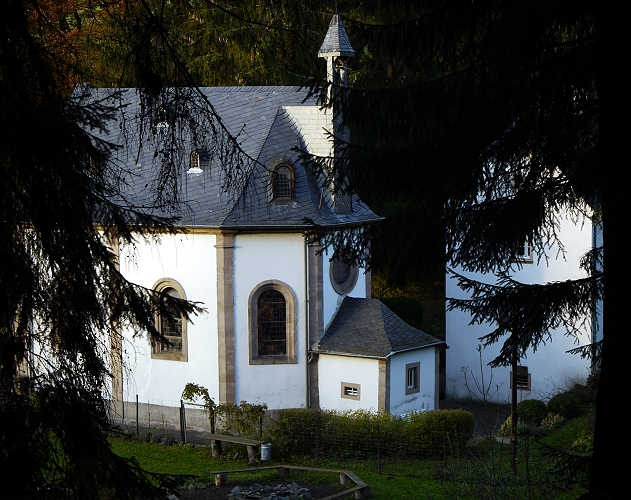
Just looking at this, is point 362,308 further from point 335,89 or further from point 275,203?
point 335,89

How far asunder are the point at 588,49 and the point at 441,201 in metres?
2.24

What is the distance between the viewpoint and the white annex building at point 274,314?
2112cm

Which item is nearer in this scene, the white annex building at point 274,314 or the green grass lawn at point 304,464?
the green grass lawn at point 304,464

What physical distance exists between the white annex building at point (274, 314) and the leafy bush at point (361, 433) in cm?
120

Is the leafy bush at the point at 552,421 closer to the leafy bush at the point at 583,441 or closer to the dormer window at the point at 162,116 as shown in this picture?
the leafy bush at the point at 583,441

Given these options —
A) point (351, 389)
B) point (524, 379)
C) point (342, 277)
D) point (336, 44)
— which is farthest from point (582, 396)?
point (336, 44)

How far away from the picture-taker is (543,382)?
25062 mm

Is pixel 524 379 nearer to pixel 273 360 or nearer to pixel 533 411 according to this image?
pixel 533 411

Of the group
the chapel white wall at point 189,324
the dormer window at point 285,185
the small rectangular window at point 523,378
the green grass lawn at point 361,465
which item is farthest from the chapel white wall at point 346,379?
the small rectangular window at point 523,378

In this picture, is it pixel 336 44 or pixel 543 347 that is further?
pixel 543 347

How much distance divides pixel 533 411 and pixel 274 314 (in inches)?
289

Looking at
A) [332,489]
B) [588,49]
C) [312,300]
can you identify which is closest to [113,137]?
[312,300]

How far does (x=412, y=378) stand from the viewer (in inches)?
862

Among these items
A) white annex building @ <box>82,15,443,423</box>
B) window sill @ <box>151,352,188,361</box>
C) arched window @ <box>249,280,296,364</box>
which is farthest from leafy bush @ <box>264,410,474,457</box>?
window sill @ <box>151,352,188,361</box>
